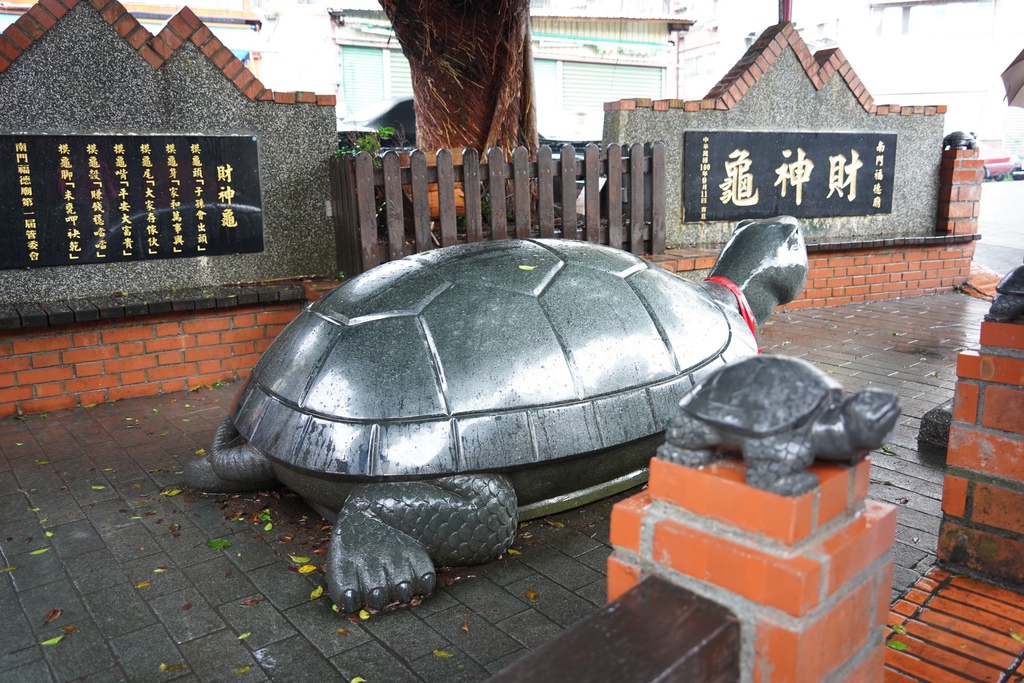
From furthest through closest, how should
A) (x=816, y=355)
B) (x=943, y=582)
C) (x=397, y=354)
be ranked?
(x=816, y=355) → (x=397, y=354) → (x=943, y=582)

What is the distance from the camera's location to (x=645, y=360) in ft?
10.7

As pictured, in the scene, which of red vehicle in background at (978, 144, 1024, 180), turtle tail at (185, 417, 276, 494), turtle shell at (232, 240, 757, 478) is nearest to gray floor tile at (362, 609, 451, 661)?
turtle shell at (232, 240, 757, 478)

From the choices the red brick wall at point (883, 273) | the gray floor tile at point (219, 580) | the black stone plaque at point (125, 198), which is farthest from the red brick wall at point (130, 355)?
the red brick wall at point (883, 273)

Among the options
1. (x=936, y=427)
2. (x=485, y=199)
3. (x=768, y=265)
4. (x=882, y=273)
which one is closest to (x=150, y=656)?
(x=768, y=265)

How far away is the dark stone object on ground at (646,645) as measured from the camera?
1158 mm

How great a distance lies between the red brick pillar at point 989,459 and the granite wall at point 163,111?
15.1ft

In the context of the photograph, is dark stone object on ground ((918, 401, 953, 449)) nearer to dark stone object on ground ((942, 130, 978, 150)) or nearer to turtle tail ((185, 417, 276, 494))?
turtle tail ((185, 417, 276, 494))

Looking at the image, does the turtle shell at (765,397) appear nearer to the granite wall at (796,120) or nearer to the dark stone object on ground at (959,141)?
the granite wall at (796,120)

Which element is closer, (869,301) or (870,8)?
(869,301)

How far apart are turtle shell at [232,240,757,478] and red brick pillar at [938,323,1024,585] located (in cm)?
107

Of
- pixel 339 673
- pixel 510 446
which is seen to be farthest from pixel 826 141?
pixel 339 673

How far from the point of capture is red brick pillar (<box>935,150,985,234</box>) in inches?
334

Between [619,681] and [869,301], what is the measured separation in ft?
26.8

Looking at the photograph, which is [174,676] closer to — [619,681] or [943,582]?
[619,681]
